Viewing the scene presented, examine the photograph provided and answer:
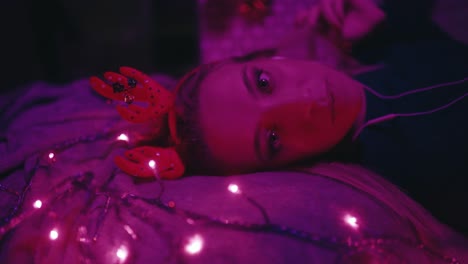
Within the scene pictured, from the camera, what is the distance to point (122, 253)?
750 mm

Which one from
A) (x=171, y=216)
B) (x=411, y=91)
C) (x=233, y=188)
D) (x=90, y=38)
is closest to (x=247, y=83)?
(x=233, y=188)

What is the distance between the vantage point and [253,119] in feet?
3.23

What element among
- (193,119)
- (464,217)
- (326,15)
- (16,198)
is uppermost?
(326,15)

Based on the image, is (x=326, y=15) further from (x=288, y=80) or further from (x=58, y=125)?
(x=58, y=125)

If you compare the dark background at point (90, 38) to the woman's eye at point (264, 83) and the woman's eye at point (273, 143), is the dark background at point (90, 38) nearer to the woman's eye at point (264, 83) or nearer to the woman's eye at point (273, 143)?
the woman's eye at point (264, 83)

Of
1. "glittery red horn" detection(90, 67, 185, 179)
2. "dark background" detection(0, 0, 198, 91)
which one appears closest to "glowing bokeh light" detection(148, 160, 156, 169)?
"glittery red horn" detection(90, 67, 185, 179)

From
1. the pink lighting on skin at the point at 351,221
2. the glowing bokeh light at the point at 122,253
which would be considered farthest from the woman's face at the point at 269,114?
the glowing bokeh light at the point at 122,253

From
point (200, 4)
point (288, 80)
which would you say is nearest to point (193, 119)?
point (288, 80)

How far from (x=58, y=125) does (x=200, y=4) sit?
2.95ft

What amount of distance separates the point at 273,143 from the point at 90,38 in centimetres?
184

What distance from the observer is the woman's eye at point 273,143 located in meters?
1.01

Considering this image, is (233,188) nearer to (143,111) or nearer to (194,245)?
(194,245)

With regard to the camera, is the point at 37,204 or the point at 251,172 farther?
the point at 251,172

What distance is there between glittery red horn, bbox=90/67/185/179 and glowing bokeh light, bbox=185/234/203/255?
250mm
